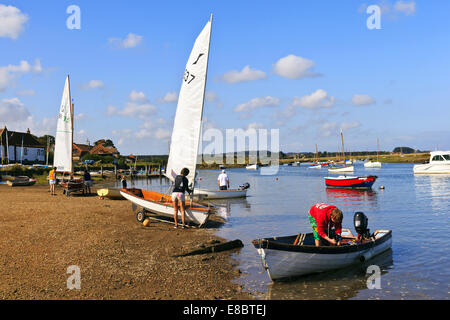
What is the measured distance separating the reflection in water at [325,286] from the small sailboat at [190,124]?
6799mm

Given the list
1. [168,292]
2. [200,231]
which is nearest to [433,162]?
[200,231]

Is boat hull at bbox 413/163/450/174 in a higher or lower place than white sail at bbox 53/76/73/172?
lower

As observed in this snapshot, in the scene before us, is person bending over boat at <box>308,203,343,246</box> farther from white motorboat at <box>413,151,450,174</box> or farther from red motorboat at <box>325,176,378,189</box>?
white motorboat at <box>413,151,450,174</box>

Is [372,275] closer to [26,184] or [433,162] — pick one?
[26,184]

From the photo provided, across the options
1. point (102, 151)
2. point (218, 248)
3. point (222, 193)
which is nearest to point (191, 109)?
point (218, 248)

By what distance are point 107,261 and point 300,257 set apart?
18.7ft

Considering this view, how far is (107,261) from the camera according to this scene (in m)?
10.6

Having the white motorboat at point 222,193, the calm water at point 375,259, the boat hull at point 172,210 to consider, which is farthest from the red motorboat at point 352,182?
the boat hull at point 172,210

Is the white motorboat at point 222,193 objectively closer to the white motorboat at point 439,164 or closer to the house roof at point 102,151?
the white motorboat at point 439,164

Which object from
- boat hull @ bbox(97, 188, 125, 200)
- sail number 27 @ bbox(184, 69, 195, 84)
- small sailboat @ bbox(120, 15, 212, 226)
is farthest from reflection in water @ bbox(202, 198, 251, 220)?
sail number 27 @ bbox(184, 69, 195, 84)

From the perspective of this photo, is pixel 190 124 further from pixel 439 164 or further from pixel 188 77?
pixel 439 164

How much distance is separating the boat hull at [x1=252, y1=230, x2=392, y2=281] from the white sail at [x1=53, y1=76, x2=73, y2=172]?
23972mm

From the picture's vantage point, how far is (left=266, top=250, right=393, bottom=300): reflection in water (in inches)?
355
